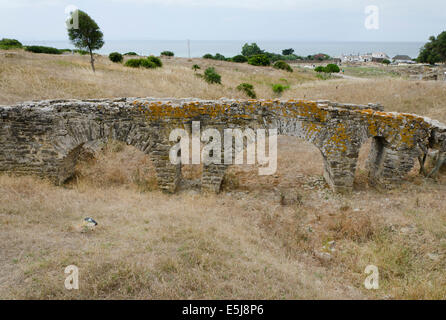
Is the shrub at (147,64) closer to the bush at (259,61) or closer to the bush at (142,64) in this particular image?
the bush at (142,64)

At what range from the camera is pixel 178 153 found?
8.20 metres

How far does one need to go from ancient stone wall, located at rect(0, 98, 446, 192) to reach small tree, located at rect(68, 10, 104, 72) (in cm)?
1455

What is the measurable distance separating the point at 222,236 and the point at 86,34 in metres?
20.6

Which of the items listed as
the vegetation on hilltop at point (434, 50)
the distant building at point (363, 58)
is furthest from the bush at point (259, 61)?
the distant building at point (363, 58)

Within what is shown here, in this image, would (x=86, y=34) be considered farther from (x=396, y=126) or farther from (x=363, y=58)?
(x=363, y=58)

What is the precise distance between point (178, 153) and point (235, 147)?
1.69 m

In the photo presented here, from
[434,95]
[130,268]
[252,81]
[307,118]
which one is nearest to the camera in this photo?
[130,268]

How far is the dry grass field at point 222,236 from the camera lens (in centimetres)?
407

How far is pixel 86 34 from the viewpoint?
66.2 ft

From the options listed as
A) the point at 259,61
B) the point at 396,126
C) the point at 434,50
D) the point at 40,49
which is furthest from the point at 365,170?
the point at 434,50

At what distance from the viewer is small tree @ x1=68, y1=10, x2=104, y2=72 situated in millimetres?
19938
